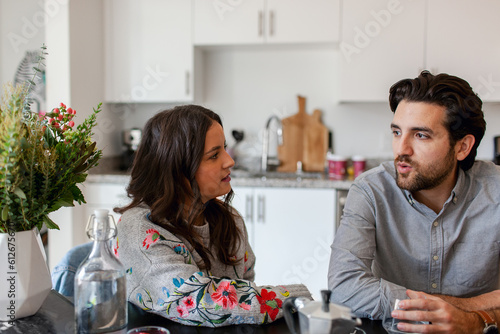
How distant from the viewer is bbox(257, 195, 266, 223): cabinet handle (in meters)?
2.90

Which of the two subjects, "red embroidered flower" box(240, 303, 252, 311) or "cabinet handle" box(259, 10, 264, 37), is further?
"cabinet handle" box(259, 10, 264, 37)

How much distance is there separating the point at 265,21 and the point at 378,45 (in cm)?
74

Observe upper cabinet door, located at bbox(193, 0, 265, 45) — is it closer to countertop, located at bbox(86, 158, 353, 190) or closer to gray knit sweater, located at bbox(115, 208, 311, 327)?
countertop, located at bbox(86, 158, 353, 190)

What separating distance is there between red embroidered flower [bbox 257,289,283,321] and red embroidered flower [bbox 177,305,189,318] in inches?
6.3

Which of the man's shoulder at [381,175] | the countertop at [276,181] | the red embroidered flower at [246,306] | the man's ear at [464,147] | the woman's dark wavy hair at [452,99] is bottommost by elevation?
the red embroidered flower at [246,306]

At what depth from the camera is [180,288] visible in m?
1.05

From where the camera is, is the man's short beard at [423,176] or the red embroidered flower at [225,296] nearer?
the red embroidered flower at [225,296]

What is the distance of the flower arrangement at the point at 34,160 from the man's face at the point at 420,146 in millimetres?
903

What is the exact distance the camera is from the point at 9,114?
3.12ft

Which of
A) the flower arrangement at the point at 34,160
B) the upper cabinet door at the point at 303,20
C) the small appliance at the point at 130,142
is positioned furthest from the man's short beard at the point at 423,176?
the small appliance at the point at 130,142

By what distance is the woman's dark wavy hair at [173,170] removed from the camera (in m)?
1.26

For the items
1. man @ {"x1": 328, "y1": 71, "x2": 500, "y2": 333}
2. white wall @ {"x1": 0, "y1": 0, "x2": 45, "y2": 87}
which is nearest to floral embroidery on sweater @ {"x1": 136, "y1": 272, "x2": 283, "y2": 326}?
man @ {"x1": 328, "y1": 71, "x2": 500, "y2": 333}

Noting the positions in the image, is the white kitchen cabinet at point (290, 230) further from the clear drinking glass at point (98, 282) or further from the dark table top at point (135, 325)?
Result: the clear drinking glass at point (98, 282)

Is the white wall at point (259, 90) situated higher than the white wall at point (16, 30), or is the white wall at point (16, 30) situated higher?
the white wall at point (16, 30)
